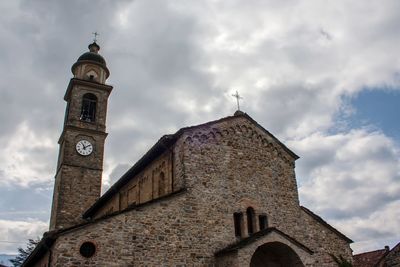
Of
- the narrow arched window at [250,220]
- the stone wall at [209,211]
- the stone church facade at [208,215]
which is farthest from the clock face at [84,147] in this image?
the narrow arched window at [250,220]

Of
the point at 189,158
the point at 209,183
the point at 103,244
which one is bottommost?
the point at 103,244

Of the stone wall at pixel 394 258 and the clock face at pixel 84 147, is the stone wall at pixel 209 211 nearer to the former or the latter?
the stone wall at pixel 394 258

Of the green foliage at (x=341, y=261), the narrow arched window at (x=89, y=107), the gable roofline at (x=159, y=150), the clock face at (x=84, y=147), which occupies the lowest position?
the green foliage at (x=341, y=261)

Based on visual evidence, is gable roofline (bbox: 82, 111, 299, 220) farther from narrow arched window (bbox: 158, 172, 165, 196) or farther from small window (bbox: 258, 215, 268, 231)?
small window (bbox: 258, 215, 268, 231)

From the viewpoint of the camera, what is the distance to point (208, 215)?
611 inches

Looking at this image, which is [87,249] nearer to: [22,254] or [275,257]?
[275,257]

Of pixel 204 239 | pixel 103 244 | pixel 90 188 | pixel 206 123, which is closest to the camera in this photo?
pixel 103 244

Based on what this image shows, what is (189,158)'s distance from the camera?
16.2 m

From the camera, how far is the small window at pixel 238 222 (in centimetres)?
1625

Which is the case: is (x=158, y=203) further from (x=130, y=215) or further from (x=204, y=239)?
(x=204, y=239)

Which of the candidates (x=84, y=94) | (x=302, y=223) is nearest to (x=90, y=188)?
(x=84, y=94)

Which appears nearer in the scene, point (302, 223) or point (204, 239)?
point (204, 239)

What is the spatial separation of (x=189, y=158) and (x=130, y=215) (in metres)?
3.78

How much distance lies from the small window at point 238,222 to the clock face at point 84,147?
56.0 ft
